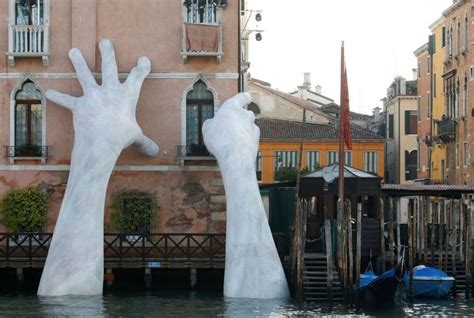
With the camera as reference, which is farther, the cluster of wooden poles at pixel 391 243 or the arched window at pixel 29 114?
the arched window at pixel 29 114

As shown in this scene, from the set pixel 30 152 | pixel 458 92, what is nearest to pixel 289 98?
pixel 458 92

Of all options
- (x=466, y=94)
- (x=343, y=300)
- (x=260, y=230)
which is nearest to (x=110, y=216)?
(x=260, y=230)

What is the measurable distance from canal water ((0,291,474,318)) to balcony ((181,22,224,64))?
22.5ft

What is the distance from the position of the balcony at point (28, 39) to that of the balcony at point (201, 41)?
12.4 ft

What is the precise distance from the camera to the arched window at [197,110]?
40.3 m

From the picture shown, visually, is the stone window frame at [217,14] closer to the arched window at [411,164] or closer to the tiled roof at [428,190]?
the tiled roof at [428,190]

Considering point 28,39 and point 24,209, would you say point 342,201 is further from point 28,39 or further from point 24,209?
point 28,39

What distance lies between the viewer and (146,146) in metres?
39.2

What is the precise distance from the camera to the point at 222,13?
132ft

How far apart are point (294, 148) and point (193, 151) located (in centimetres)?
3384

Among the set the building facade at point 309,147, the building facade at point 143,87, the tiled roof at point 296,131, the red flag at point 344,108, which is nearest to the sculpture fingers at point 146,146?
the building facade at point 143,87

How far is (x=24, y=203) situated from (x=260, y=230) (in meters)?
7.01

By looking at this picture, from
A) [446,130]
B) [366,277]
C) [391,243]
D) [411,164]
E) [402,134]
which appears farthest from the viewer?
[402,134]

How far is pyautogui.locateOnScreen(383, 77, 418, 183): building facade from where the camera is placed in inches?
3004
